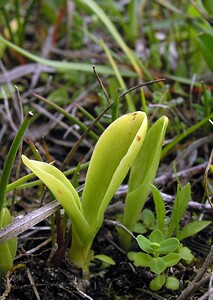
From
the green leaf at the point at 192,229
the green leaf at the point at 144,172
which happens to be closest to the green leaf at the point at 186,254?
the green leaf at the point at 192,229

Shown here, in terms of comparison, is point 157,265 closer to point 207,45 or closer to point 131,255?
point 131,255

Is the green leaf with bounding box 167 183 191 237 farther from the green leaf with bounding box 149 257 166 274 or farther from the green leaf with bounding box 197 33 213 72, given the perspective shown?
the green leaf with bounding box 197 33 213 72

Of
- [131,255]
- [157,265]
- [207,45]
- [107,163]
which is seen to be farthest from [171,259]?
[207,45]

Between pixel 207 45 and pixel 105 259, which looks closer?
pixel 105 259

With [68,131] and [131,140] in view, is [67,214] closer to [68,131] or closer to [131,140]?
[131,140]

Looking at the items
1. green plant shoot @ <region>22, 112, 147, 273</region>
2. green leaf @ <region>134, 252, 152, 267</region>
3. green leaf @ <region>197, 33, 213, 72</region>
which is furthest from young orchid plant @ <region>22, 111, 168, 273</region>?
green leaf @ <region>197, 33, 213, 72</region>

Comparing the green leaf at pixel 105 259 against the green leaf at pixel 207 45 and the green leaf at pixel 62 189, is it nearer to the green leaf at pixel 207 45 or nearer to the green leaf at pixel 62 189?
the green leaf at pixel 62 189

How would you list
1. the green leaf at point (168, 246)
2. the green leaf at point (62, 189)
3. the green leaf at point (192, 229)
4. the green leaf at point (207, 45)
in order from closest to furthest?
1. the green leaf at point (62, 189)
2. the green leaf at point (168, 246)
3. the green leaf at point (192, 229)
4. the green leaf at point (207, 45)

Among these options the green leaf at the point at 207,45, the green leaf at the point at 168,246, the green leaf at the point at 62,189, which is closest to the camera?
the green leaf at the point at 62,189
